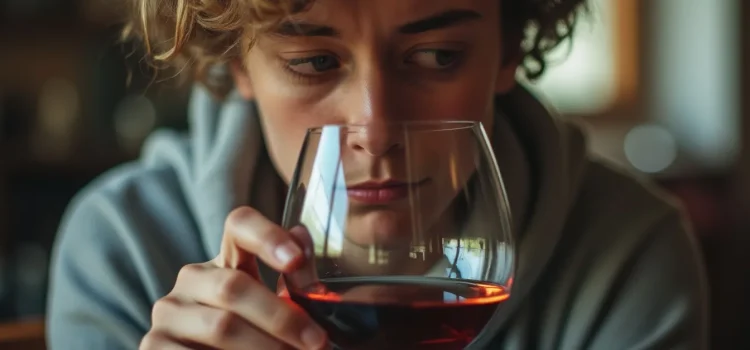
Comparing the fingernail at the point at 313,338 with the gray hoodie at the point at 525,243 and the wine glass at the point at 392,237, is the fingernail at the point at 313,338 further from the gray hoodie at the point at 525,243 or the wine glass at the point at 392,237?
the gray hoodie at the point at 525,243

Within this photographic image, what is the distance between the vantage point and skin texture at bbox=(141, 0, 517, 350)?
21.7 inches

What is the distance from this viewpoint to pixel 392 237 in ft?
1.66

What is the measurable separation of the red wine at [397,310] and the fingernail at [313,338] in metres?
0.01

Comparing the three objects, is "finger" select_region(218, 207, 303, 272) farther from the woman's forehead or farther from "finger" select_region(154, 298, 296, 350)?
the woman's forehead

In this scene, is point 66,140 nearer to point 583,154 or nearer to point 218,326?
point 583,154

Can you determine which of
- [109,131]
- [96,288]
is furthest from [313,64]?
[109,131]

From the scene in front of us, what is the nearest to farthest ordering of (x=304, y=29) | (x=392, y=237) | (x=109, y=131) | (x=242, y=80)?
1. (x=392, y=237)
2. (x=304, y=29)
3. (x=242, y=80)
4. (x=109, y=131)

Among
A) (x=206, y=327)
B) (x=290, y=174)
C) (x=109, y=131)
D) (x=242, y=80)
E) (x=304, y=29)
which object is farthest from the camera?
(x=109, y=131)

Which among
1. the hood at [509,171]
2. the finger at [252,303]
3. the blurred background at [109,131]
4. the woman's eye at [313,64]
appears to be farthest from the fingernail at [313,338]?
the blurred background at [109,131]

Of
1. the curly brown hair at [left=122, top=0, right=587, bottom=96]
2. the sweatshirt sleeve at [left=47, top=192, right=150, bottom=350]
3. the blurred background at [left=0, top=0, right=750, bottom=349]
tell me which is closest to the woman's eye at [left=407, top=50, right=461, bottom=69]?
the curly brown hair at [left=122, top=0, right=587, bottom=96]

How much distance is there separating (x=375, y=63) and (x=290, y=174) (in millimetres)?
192

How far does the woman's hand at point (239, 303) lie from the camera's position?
1.79 ft

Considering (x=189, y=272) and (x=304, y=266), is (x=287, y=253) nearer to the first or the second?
(x=304, y=266)

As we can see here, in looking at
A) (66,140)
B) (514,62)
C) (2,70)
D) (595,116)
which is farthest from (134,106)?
(514,62)
